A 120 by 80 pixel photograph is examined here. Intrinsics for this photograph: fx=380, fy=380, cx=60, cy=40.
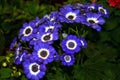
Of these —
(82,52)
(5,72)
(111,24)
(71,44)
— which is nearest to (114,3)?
(111,24)

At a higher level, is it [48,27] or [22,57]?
[48,27]

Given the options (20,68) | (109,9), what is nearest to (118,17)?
(109,9)

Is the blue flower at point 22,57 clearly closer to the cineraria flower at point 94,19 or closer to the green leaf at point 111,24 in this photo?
the cineraria flower at point 94,19

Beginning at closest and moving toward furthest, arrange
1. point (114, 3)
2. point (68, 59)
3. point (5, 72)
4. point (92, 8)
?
point (68, 59) → point (5, 72) → point (92, 8) → point (114, 3)

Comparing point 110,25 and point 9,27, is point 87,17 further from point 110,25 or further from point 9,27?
point 9,27

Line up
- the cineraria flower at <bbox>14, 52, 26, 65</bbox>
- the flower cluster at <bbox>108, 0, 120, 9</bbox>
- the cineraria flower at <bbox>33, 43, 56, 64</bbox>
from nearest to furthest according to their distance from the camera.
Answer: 1. the cineraria flower at <bbox>33, 43, 56, 64</bbox>
2. the cineraria flower at <bbox>14, 52, 26, 65</bbox>
3. the flower cluster at <bbox>108, 0, 120, 9</bbox>

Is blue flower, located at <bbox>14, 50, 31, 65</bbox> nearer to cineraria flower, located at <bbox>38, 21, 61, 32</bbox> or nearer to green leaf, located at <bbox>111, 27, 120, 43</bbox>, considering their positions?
cineraria flower, located at <bbox>38, 21, 61, 32</bbox>

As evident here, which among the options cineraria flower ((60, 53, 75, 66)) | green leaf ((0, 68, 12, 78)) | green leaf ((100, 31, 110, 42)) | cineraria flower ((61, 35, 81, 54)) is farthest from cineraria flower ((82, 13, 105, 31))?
green leaf ((0, 68, 12, 78))

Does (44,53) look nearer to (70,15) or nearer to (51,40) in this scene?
(51,40)
